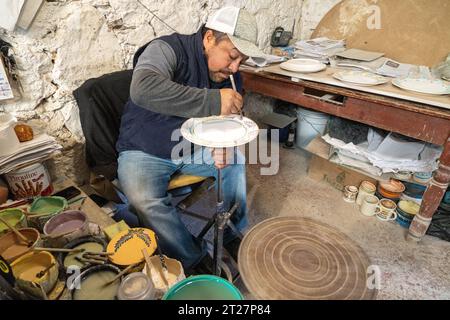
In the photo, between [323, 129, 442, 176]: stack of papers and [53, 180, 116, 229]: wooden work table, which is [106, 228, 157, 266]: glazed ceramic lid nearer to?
[53, 180, 116, 229]: wooden work table

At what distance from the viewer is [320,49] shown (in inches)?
75.9

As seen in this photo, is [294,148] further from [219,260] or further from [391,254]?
[219,260]

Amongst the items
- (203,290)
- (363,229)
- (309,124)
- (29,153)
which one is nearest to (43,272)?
(203,290)

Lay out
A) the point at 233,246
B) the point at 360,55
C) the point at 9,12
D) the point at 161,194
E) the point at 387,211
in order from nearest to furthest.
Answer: the point at 9,12
the point at 161,194
the point at 233,246
the point at 387,211
the point at 360,55

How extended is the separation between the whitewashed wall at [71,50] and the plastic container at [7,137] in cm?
17

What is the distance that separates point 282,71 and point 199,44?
688 mm

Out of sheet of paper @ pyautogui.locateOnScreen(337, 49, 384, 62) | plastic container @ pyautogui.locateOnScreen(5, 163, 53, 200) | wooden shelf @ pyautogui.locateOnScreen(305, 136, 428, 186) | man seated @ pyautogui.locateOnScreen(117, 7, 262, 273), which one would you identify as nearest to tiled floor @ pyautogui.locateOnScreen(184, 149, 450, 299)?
wooden shelf @ pyautogui.locateOnScreen(305, 136, 428, 186)

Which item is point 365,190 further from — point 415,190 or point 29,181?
point 29,181

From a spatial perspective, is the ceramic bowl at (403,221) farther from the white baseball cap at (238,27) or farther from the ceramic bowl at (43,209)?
the ceramic bowl at (43,209)

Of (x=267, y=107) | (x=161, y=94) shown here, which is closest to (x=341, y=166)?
(x=267, y=107)

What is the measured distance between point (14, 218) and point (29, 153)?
10.4 inches

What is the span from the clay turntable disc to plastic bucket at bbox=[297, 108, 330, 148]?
147cm
